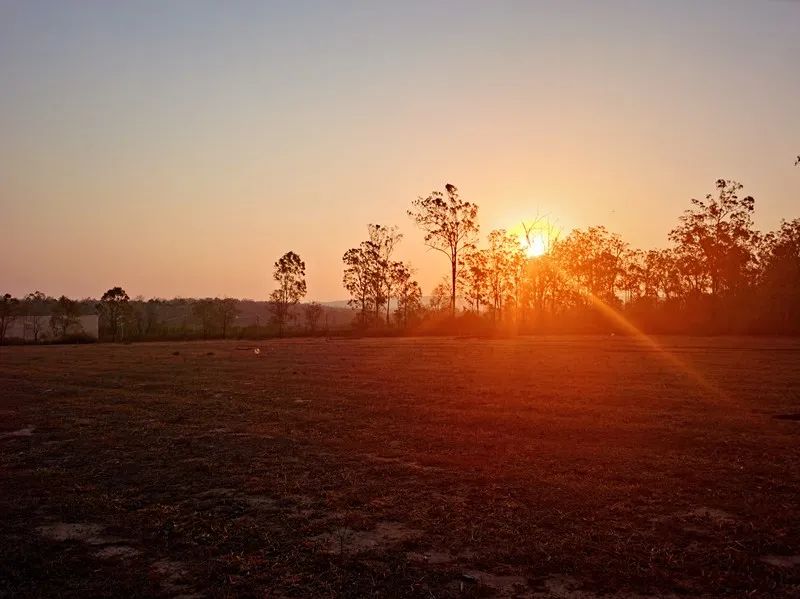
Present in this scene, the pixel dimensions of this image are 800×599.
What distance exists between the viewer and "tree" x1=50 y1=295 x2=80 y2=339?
201ft

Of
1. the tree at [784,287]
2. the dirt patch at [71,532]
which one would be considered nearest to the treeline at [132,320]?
the tree at [784,287]

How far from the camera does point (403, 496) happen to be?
247 inches

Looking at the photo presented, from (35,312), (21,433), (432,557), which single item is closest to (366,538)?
(432,557)

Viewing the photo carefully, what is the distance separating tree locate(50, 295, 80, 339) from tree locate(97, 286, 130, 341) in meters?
2.41

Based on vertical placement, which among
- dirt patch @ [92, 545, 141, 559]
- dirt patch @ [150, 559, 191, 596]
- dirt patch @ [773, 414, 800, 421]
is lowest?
dirt patch @ [92, 545, 141, 559]

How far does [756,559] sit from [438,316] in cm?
6239

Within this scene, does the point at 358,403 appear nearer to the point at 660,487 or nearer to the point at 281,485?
the point at 281,485

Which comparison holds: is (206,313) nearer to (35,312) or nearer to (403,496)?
(35,312)

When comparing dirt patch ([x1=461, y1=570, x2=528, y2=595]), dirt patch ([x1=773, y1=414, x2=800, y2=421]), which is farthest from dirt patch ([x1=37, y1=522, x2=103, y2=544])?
dirt patch ([x1=773, y1=414, x2=800, y2=421])

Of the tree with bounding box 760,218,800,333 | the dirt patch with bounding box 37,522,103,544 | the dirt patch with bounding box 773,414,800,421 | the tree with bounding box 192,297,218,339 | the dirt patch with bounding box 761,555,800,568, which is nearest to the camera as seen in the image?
the dirt patch with bounding box 761,555,800,568

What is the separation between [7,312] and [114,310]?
911 centimetres

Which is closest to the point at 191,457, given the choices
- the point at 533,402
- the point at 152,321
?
the point at 533,402

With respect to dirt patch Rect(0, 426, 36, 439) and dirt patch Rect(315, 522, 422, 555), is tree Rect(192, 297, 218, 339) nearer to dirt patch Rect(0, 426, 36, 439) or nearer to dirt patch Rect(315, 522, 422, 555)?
dirt patch Rect(0, 426, 36, 439)

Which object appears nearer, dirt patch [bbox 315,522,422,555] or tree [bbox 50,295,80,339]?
dirt patch [bbox 315,522,422,555]
